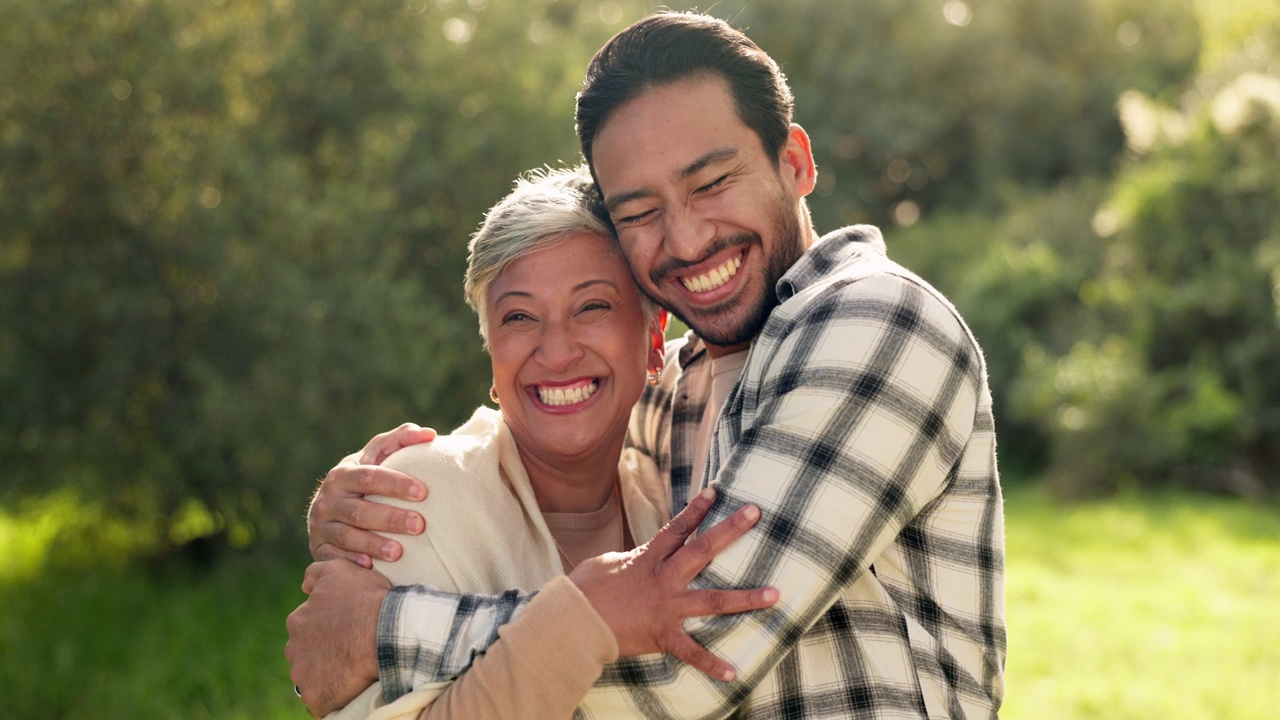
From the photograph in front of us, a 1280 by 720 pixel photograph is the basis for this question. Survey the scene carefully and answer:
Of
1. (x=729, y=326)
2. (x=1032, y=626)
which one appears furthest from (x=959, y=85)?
(x=729, y=326)

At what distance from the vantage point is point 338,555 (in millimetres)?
2441

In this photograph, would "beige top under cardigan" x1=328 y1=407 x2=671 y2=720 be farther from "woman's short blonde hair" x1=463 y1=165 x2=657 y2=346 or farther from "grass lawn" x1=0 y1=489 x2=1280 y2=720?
"grass lawn" x1=0 y1=489 x2=1280 y2=720

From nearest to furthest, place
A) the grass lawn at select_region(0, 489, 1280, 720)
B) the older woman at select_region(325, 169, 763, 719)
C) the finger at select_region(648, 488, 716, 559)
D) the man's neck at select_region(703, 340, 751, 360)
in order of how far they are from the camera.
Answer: the finger at select_region(648, 488, 716, 559) < the older woman at select_region(325, 169, 763, 719) < the man's neck at select_region(703, 340, 751, 360) < the grass lawn at select_region(0, 489, 1280, 720)

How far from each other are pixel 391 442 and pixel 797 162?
1.12 metres

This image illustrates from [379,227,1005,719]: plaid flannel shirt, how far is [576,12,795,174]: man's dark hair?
0.48 metres

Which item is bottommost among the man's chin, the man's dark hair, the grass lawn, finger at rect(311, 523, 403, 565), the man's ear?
the grass lawn

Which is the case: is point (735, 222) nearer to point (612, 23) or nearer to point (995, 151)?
point (612, 23)

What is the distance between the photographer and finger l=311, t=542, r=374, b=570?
2.39 m

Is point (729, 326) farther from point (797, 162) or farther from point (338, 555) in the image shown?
point (338, 555)

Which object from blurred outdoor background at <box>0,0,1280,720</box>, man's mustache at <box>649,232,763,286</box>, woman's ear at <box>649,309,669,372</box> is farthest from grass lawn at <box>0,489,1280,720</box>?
man's mustache at <box>649,232,763,286</box>

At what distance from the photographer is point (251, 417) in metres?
7.56

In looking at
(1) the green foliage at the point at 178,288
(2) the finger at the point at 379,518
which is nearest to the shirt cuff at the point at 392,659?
(2) the finger at the point at 379,518

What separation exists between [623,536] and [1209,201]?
940cm

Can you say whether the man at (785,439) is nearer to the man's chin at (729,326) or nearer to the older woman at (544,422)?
the man's chin at (729,326)
